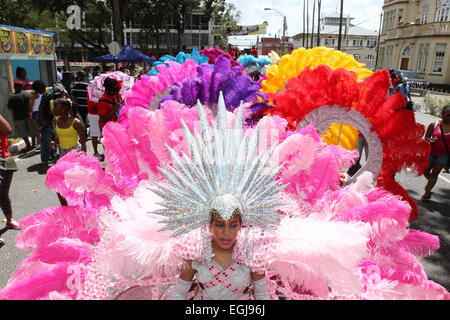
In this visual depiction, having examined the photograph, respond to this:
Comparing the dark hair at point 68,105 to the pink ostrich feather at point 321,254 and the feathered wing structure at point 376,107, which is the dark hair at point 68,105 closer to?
the feathered wing structure at point 376,107

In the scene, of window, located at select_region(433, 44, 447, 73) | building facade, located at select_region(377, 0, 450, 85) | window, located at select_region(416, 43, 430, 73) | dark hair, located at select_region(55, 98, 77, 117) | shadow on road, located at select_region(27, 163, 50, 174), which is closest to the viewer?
dark hair, located at select_region(55, 98, 77, 117)

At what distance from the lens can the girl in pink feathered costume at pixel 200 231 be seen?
1.41 metres

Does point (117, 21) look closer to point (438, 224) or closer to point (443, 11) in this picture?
point (438, 224)

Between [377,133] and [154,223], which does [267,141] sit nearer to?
[154,223]

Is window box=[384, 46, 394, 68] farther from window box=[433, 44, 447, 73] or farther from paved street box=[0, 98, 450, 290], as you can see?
paved street box=[0, 98, 450, 290]

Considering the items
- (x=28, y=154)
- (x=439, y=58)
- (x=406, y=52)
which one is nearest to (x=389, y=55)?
(x=406, y=52)

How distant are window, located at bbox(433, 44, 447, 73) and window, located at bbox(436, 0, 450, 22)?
311 cm

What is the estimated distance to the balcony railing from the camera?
31.3 meters

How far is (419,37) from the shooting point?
34.3m

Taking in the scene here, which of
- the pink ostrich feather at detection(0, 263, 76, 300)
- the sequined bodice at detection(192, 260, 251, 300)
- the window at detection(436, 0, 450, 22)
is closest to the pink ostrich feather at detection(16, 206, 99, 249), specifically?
the pink ostrich feather at detection(0, 263, 76, 300)

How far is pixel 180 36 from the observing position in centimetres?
3184

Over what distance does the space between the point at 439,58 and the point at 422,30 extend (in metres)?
4.02
